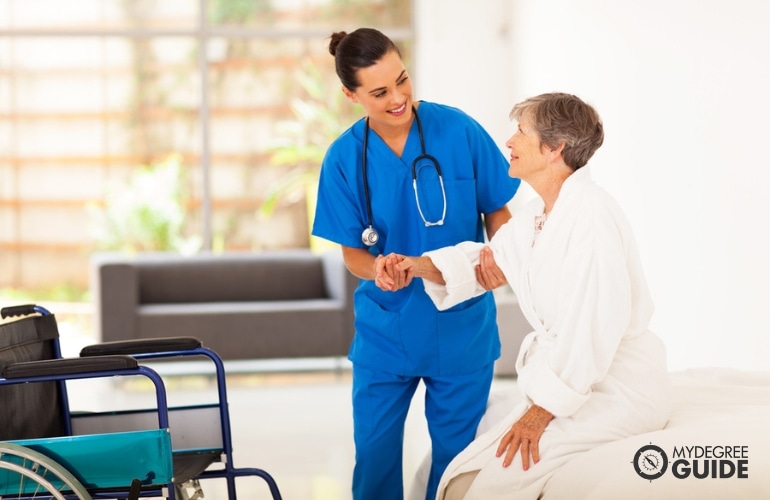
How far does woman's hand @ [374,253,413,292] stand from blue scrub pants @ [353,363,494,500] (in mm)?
276

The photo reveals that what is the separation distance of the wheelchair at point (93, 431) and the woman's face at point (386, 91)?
67 cm

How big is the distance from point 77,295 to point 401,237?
18.0ft

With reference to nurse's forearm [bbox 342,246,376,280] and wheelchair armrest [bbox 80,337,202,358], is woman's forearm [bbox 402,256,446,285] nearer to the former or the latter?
nurse's forearm [bbox 342,246,376,280]

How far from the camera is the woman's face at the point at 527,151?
6.63 feet

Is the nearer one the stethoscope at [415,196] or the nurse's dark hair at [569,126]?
the nurse's dark hair at [569,126]

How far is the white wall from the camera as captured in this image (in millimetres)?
3408

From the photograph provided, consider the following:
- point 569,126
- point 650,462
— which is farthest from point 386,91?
point 650,462

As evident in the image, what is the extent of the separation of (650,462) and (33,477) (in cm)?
113

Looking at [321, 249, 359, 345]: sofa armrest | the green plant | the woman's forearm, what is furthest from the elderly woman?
the green plant

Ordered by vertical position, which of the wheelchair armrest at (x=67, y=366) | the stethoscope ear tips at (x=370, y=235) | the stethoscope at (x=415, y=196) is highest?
the stethoscope at (x=415, y=196)

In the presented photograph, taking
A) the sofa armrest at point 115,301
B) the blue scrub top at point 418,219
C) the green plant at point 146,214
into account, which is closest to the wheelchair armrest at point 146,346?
the blue scrub top at point 418,219

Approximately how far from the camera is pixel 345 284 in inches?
219

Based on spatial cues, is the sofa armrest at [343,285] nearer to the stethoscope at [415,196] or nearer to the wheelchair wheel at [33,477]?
the stethoscope at [415,196]

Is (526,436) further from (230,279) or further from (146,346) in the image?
(230,279)
